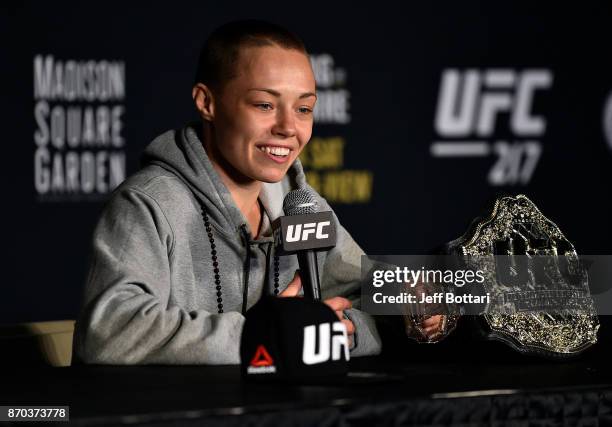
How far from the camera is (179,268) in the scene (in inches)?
62.8

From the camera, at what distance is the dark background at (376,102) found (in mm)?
3328

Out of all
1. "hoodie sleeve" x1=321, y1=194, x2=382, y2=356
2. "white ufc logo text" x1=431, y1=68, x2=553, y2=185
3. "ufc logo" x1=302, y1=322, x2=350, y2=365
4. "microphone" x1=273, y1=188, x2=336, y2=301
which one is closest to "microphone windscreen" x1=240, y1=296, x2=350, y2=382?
"ufc logo" x1=302, y1=322, x2=350, y2=365

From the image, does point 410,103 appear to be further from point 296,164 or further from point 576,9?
point 296,164

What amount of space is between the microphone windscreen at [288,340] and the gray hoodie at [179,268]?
0.21 m

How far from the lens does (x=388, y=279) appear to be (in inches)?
63.3

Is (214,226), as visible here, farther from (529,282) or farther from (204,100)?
(529,282)

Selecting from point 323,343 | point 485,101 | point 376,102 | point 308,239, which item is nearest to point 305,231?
point 308,239

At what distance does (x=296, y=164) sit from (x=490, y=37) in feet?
6.73

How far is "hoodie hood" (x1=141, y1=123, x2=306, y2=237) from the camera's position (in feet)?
5.41

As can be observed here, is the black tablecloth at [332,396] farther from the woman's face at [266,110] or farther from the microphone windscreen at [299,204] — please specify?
the woman's face at [266,110]

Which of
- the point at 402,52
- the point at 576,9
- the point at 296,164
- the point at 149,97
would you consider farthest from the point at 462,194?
the point at 296,164

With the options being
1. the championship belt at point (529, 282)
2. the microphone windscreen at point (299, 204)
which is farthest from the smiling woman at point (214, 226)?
the championship belt at point (529, 282)

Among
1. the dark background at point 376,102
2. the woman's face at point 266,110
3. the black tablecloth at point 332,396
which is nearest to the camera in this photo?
the black tablecloth at point 332,396

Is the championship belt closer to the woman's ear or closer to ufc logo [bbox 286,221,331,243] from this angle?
ufc logo [bbox 286,221,331,243]
